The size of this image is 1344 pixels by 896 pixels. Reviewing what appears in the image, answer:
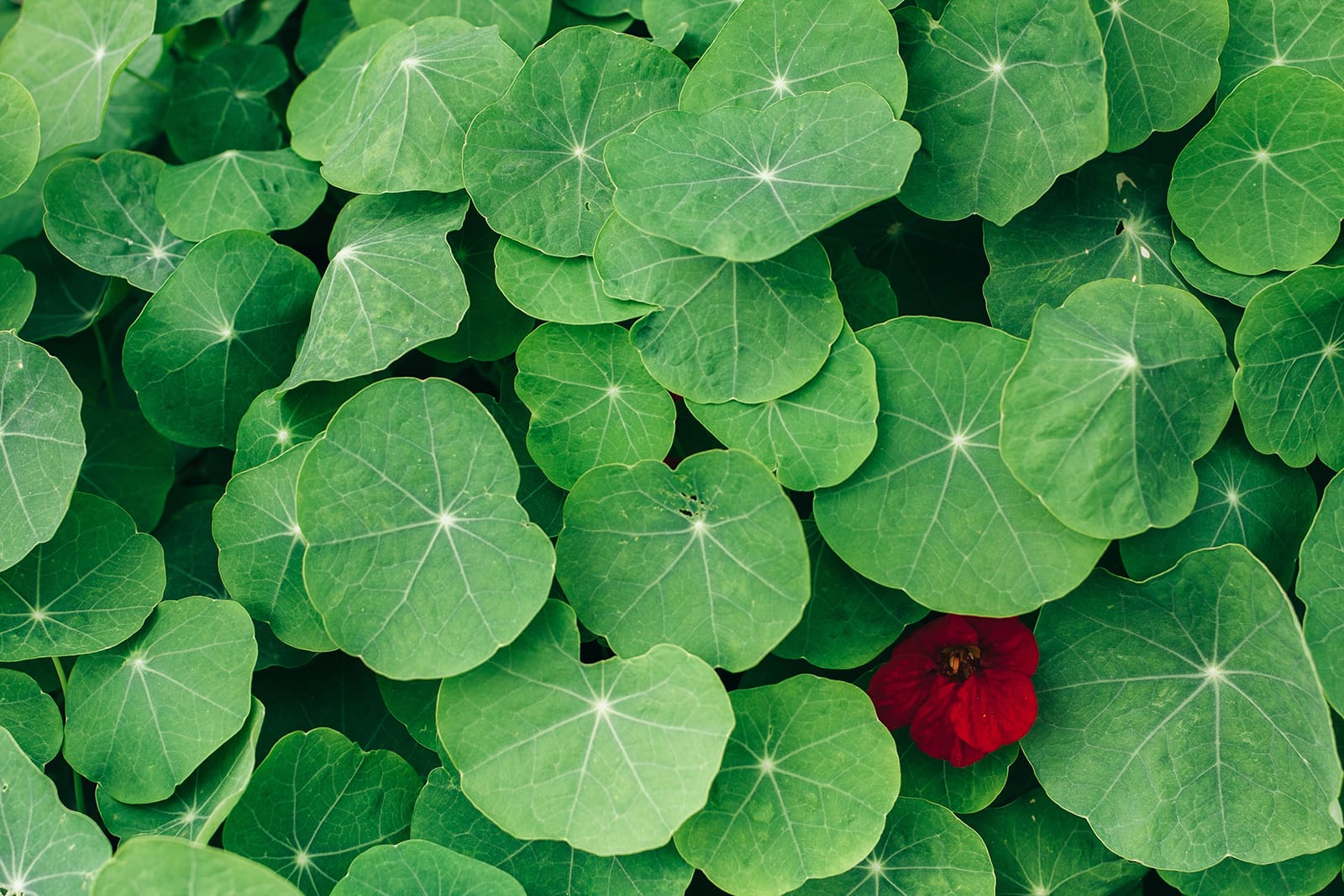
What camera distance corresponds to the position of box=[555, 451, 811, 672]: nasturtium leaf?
43.0 inches

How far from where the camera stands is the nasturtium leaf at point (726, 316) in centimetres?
114

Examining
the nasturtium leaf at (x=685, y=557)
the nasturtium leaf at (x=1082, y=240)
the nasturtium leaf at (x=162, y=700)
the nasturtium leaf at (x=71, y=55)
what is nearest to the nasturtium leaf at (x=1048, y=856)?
the nasturtium leaf at (x=685, y=557)

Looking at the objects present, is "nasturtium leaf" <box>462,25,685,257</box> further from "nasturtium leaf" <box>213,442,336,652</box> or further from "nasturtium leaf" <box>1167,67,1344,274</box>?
"nasturtium leaf" <box>1167,67,1344,274</box>

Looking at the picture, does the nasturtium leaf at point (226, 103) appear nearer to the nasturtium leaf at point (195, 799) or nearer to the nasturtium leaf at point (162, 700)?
the nasturtium leaf at point (162, 700)

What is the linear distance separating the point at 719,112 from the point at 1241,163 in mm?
651

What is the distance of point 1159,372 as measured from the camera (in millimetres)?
1097

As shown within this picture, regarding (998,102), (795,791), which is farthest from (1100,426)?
(795,791)

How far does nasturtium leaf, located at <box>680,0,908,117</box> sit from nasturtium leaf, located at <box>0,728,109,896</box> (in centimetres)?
112

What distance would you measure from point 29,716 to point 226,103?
3.17 ft

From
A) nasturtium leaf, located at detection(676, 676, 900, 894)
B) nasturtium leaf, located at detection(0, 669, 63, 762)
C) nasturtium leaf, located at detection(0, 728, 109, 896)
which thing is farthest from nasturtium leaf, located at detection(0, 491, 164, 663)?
nasturtium leaf, located at detection(676, 676, 900, 894)

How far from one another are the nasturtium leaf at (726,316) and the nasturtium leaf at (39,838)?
85 cm

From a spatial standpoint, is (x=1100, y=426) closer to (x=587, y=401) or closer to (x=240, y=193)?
(x=587, y=401)

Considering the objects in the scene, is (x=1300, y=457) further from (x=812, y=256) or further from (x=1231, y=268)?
(x=812, y=256)

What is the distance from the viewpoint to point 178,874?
959 mm
